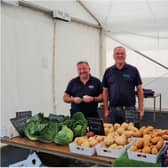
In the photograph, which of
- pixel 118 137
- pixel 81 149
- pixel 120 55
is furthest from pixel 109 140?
pixel 120 55

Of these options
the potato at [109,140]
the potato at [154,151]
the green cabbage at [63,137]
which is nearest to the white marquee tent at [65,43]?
the green cabbage at [63,137]

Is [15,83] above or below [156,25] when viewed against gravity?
below

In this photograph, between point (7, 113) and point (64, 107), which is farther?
point (64, 107)

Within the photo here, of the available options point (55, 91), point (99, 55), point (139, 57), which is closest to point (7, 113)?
point (55, 91)

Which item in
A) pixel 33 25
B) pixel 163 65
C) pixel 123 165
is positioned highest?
pixel 33 25

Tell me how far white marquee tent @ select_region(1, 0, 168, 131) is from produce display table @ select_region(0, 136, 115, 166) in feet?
6.30

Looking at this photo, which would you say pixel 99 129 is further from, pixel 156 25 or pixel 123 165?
pixel 156 25

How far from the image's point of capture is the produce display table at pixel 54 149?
167 centimetres

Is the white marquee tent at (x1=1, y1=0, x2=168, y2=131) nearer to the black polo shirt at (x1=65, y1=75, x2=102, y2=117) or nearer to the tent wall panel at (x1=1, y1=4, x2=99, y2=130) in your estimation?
the tent wall panel at (x1=1, y1=4, x2=99, y2=130)

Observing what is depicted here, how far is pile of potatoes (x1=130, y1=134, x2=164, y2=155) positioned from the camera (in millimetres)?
1588

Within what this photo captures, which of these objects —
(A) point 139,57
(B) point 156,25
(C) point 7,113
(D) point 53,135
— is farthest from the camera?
(A) point 139,57

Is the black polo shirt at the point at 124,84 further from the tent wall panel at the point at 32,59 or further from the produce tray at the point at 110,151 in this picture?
the tent wall panel at the point at 32,59

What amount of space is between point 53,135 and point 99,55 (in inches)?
198

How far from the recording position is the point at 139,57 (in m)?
6.79
